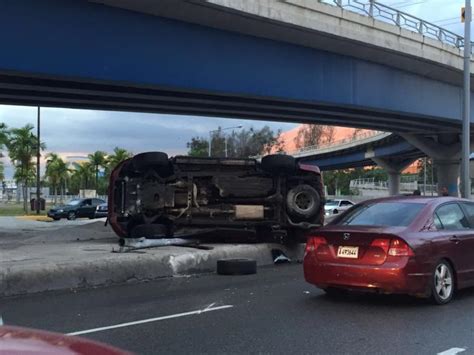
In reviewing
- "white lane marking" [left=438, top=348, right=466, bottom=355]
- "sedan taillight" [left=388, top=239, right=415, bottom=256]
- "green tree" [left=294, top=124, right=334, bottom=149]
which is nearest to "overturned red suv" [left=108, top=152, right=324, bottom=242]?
"sedan taillight" [left=388, top=239, right=415, bottom=256]

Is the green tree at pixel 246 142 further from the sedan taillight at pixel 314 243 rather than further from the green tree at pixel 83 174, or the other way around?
the sedan taillight at pixel 314 243

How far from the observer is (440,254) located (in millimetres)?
8055

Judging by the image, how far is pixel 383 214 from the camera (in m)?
8.49

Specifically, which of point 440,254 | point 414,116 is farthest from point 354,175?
point 440,254

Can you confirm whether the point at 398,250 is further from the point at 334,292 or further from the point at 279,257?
the point at 279,257

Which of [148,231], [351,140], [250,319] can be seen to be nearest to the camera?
[250,319]

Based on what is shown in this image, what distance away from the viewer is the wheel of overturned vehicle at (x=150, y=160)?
43.9 ft

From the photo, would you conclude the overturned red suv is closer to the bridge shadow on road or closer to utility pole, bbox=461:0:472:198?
the bridge shadow on road

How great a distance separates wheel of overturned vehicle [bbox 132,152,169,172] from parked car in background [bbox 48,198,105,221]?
1131 inches

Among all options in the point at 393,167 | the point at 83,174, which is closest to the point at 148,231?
the point at 393,167

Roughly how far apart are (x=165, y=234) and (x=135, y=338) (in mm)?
7155

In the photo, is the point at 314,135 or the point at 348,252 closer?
the point at 348,252

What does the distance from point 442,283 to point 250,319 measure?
9.16 feet

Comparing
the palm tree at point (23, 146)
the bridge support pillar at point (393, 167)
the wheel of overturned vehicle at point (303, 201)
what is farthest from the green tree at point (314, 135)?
the wheel of overturned vehicle at point (303, 201)
